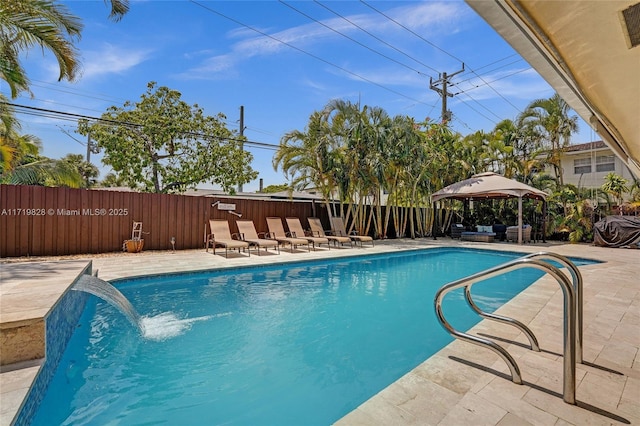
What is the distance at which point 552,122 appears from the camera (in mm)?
16875

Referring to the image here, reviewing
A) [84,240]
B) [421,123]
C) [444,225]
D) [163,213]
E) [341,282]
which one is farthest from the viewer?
[444,225]

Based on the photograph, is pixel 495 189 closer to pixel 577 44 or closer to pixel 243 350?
pixel 243 350

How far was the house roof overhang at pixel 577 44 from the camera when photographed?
1192 millimetres

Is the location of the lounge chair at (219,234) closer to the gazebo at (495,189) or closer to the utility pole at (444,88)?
the gazebo at (495,189)

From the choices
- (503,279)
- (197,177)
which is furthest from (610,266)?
(197,177)

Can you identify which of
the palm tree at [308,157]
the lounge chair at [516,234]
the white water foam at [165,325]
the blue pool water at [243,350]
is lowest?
the blue pool water at [243,350]

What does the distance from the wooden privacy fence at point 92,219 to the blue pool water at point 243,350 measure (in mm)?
4289

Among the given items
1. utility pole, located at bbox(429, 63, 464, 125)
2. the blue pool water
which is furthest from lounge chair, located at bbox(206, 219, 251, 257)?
utility pole, located at bbox(429, 63, 464, 125)

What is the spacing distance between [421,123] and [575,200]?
8.18m

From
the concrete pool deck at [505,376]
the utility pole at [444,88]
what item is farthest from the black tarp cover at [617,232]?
the utility pole at [444,88]

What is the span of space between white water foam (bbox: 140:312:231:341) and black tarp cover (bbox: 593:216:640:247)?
50.1 ft

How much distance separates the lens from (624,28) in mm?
1356

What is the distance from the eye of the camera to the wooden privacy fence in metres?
8.47

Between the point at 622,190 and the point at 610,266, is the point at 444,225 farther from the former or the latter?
the point at 610,266
